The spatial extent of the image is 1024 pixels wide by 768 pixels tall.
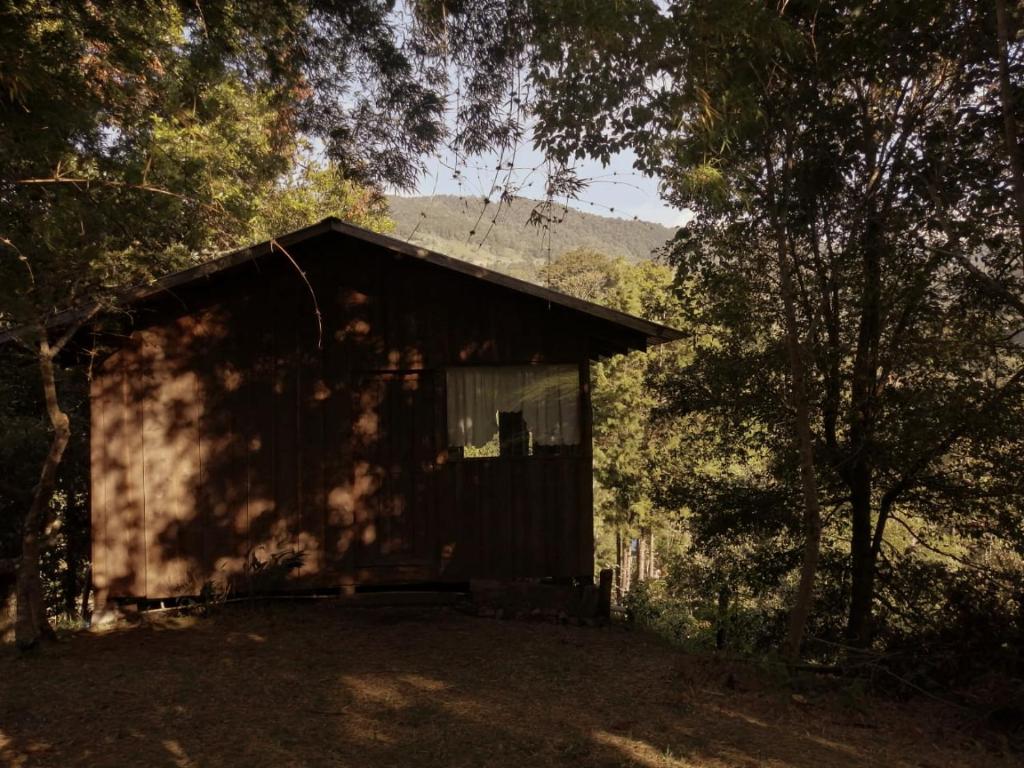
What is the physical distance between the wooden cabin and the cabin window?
19 mm

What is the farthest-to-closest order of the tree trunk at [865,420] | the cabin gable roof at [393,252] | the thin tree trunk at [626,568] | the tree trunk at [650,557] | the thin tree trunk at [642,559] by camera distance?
the tree trunk at [650,557] < the thin tree trunk at [642,559] < the thin tree trunk at [626,568] < the tree trunk at [865,420] < the cabin gable roof at [393,252]

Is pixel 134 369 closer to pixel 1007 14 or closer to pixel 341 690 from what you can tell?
pixel 341 690


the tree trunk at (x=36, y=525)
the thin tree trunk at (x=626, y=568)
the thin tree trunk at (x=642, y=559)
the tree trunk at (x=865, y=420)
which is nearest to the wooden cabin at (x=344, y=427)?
the tree trunk at (x=36, y=525)

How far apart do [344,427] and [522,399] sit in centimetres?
208

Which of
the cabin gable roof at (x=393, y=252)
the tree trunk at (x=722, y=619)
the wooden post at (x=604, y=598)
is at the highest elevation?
the cabin gable roof at (x=393, y=252)

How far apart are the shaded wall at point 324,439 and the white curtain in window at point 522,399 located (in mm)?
169

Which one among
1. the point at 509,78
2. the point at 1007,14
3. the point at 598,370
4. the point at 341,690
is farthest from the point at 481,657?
the point at 598,370

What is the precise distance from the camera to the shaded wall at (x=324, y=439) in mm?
8695

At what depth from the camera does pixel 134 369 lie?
8711 millimetres

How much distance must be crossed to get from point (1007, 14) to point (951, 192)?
2.07 metres

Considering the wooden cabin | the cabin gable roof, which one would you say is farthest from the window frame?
the cabin gable roof

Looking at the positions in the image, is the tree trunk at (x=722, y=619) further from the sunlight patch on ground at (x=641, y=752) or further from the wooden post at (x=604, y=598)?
the sunlight patch on ground at (x=641, y=752)

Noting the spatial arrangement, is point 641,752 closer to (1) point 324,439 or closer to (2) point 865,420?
(1) point 324,439

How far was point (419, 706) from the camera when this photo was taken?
5.89m
